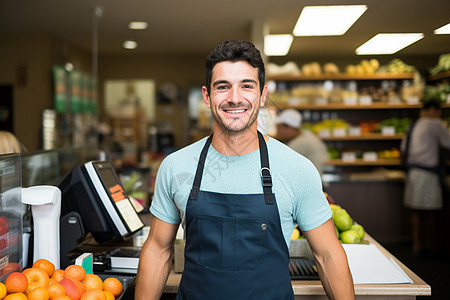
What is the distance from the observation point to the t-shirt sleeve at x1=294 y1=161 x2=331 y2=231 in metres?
1.55

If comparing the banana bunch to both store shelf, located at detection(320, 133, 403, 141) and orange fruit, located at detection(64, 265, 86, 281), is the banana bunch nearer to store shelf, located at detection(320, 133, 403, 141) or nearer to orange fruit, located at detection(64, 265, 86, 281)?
store shelf, located at detection(320, 133, 403, 141)

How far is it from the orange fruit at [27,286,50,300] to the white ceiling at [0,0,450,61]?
2.71 meters

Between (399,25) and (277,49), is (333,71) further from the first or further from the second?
(399,25)

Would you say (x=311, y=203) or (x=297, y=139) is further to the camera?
(x=297, y=139)

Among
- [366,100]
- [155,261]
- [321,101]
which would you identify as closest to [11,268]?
[155,261]

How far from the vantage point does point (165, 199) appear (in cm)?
163

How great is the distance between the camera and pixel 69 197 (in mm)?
2027

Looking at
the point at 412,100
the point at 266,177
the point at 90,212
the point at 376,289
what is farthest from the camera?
the point at 412,100

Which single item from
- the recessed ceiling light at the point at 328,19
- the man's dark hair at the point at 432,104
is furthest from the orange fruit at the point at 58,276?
the man's dark hair at the point at 432,104

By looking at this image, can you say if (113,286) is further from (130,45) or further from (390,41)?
(130,45)

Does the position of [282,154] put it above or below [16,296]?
above

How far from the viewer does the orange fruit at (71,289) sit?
153 centimetres

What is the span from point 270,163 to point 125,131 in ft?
25.3

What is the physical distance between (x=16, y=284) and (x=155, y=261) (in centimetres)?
46
